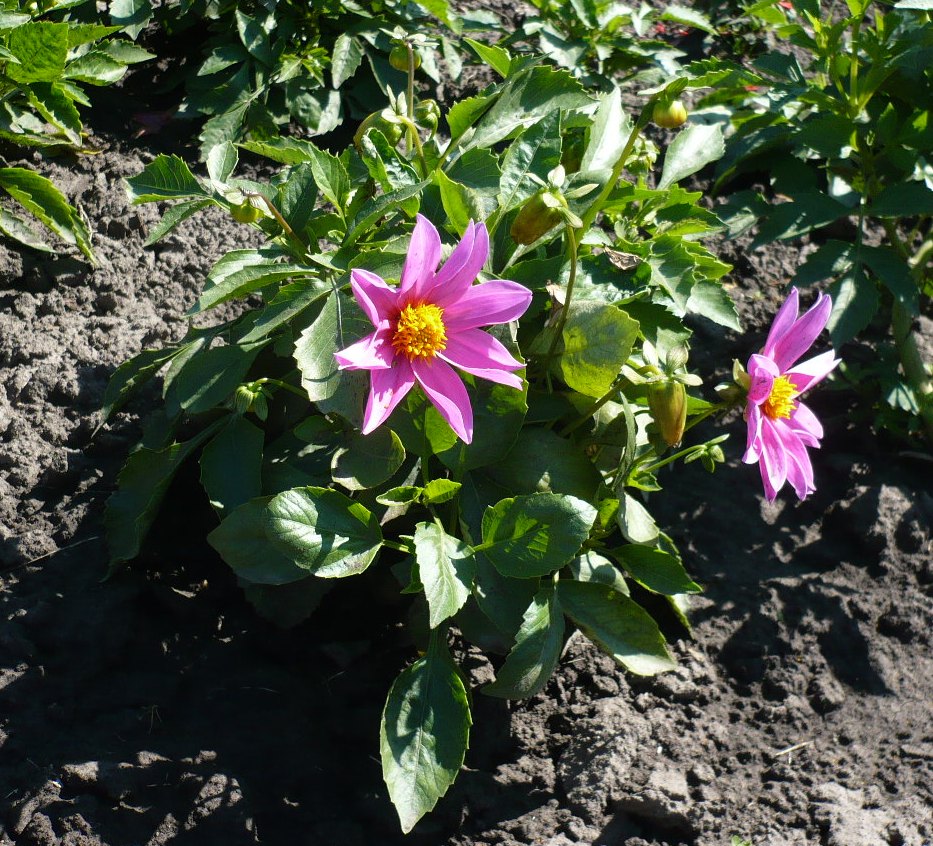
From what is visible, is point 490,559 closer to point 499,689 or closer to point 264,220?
point 499,689

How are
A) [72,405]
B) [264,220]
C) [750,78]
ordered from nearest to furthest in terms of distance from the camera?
[264,220], [72,405], [750,78]

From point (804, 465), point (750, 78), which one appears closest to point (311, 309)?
point (804, 465)

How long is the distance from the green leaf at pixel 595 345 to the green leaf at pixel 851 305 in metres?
0.86

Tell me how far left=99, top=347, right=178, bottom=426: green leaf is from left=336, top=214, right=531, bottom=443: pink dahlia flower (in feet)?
1.78

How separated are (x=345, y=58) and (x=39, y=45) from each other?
77 cm

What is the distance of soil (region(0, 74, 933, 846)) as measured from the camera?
163 centimetres

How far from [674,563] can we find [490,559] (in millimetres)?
382

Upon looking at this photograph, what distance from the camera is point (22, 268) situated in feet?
7.25

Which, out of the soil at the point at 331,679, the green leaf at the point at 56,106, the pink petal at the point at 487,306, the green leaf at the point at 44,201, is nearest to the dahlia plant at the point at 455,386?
the pink petal at the point at 487,306

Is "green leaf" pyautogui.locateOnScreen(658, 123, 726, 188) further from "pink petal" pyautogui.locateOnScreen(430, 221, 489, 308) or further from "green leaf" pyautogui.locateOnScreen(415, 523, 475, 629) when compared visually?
"green leaf" pyautogui.locateOnScreen(415, 523, 475, 629)

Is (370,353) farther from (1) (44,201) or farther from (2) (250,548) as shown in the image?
(1) (44,201)

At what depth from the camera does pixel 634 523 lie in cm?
177

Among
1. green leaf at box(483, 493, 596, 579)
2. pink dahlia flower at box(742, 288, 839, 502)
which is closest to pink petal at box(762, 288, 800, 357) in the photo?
pink dahlia flower at box(742, 288, 839, 502)

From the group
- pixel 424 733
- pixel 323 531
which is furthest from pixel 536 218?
pixel 424 733
